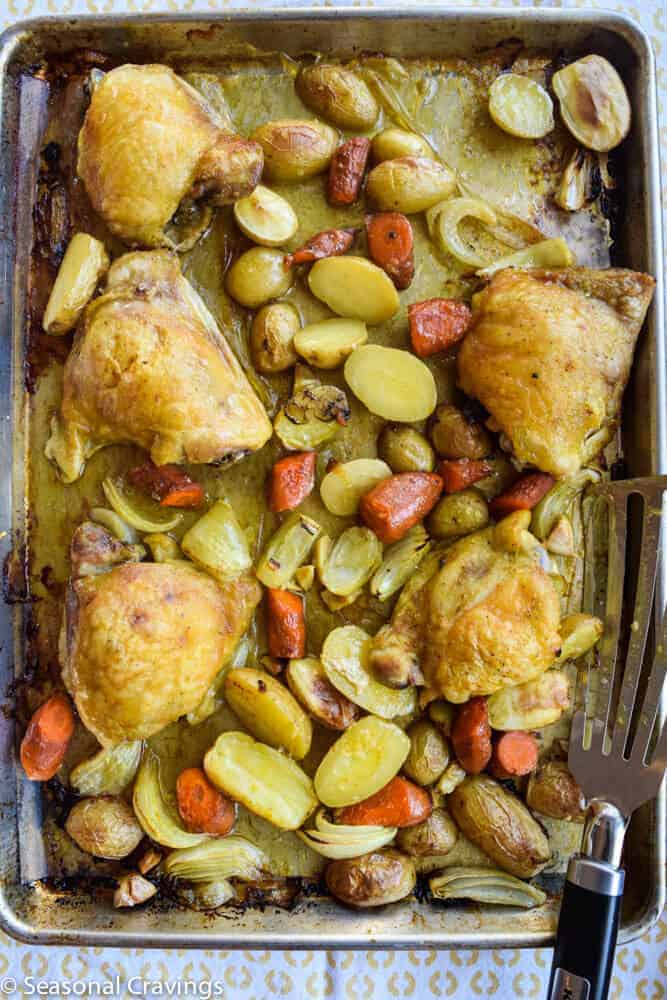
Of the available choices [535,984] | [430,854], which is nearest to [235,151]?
[430,854]

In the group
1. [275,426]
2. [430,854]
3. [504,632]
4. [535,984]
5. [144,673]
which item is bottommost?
[535,984]

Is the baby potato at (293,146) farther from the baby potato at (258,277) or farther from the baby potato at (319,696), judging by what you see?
the baby potato at (319,696)

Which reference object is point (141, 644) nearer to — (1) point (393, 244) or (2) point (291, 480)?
(2) point (291, 480)

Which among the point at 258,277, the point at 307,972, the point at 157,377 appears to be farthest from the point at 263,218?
the point at 307,972

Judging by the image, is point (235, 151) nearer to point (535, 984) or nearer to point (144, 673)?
point (144, 673)

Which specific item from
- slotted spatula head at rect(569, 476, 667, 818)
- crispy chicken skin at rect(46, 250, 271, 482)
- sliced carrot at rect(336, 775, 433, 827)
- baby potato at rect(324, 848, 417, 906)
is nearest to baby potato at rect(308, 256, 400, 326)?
crispy chicken skin at rect(46, 250, 271, 482)

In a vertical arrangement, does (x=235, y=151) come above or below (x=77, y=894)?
above

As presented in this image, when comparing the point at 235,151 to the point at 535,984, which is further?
the point at 535,984

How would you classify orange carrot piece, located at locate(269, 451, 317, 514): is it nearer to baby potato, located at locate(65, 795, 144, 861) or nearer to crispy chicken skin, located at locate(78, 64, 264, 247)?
crispy chicken skin, located at locate(78, 64, 264, 247)
